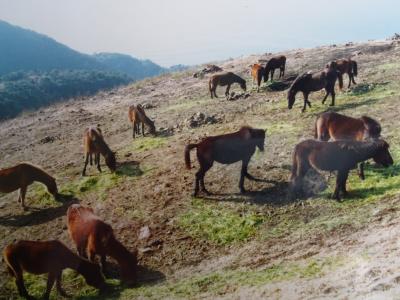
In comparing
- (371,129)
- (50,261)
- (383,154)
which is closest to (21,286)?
(50,261)

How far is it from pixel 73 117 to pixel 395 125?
18729 millimetres

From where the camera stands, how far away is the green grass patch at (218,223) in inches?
408

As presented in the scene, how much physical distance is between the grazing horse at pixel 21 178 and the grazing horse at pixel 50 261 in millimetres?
5043

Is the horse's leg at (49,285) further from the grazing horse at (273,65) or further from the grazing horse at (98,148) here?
the grazing horse at (273,65)

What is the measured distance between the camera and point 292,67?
2948 centimetres

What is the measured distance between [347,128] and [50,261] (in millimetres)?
7681

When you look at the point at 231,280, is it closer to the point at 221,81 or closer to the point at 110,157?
the point at 110,157

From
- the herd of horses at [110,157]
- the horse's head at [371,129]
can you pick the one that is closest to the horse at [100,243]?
the herd of horses at [110,157]

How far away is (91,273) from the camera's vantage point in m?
9.12

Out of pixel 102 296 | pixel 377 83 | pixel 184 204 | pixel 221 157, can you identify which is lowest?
pixel 102 296

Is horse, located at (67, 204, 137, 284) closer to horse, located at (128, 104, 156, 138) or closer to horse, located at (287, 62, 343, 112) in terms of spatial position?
horse, located at (128, 104, 156, 138)

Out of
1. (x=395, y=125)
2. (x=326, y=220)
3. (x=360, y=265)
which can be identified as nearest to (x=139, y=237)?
(x=326, y=220)

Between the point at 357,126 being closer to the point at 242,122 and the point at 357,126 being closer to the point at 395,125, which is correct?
the point at 395,125

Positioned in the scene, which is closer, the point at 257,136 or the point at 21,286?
the point at 21,286
